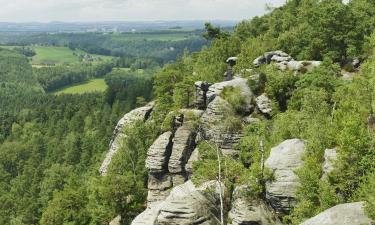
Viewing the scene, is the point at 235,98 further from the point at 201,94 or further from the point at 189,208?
the point at 189,208

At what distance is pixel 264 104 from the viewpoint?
68.9 metres

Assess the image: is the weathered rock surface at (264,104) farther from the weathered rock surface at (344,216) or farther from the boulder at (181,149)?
the weathered rock surface at (344,216)

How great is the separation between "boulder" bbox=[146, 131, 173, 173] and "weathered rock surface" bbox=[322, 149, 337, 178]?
30.3m

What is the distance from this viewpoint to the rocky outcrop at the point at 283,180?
44.4 meters

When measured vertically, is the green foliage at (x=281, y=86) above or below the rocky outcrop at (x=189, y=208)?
above

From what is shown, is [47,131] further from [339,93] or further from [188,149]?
[339,93]

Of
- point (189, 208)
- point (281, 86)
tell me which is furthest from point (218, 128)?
point (189, 208)


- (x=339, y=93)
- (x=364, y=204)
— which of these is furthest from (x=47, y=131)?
(x=364, y=204)

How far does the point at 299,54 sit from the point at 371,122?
3399 cm

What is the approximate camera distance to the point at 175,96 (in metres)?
79.8

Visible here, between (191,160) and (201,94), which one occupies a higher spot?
(201,94)

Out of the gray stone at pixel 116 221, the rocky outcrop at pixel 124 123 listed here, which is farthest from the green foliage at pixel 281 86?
the gray stone at pixel 116 221

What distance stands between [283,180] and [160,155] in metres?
28.6

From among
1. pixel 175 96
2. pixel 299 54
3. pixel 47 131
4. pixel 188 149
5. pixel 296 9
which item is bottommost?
pixel 47 131
